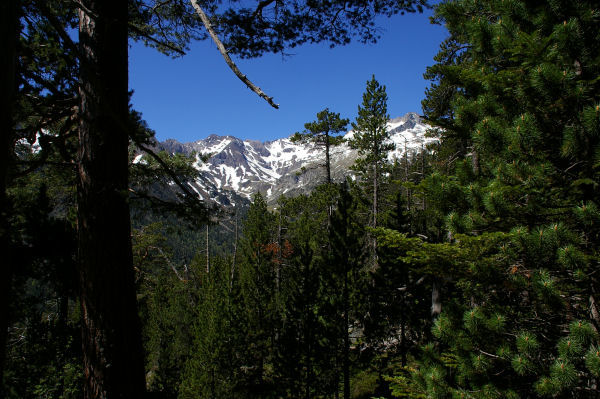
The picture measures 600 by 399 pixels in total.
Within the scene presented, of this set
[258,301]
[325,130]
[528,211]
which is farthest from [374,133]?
[528,211]

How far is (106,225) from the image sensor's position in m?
2.34

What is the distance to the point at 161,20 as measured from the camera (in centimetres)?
452

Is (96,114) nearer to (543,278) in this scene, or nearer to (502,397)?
(543,278)

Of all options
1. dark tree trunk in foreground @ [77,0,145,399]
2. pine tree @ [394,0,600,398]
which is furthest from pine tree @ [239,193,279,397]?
dark tree trunk in foreground @ [77,0,145,399]

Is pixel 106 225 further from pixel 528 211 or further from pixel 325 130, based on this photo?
pixel 325 130

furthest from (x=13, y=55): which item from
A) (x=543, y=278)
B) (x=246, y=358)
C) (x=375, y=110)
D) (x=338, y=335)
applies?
(x=375, y=110)

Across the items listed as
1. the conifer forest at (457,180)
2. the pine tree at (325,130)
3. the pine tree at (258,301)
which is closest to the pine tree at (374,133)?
the pine tree at (325,130)

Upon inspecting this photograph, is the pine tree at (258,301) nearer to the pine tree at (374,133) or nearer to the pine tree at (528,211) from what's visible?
the pine tree at (374,133)

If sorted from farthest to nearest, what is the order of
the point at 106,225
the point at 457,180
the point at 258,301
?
the point at 258,301 → the point at 457,180 → the point at 106,225

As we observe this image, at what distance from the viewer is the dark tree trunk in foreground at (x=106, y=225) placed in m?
2.21

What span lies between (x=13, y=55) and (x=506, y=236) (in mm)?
3740

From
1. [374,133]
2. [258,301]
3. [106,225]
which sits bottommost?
[258,301]

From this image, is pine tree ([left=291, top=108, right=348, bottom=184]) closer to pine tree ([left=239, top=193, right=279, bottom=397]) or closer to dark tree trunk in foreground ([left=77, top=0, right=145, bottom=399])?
pine tree ([left=239, top=193, right=279, bottom=397])

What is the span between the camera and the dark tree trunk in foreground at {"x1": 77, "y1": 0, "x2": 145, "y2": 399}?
2.21 meters
